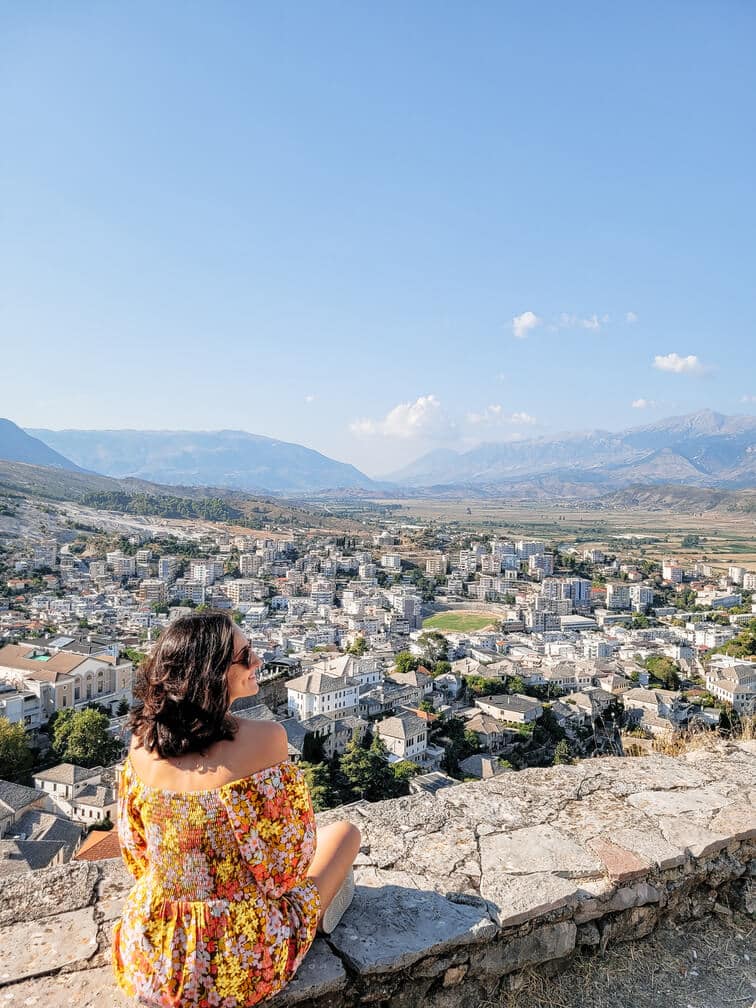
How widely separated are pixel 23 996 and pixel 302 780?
78 cm

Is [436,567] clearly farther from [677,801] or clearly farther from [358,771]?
[677,801]

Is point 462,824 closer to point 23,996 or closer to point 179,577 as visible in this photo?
point 23,996

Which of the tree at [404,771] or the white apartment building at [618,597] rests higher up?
the tree at [404,771]

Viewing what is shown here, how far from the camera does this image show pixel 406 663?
86.4 feet

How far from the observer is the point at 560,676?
85.9 ft

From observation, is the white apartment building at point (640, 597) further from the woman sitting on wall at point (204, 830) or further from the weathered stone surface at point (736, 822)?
the woman sitting on wall at point (204, 830)

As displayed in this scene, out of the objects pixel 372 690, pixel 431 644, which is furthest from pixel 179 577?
pixel 372 690

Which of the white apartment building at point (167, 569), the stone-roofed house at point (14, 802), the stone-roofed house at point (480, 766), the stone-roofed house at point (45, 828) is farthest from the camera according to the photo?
the white apartment building at point (167, 569)

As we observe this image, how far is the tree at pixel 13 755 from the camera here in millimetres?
13805

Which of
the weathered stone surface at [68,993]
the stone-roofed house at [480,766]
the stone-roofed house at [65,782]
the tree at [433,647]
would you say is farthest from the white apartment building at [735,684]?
the weathered stone surface at [68,993]

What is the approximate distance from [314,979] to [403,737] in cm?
1622

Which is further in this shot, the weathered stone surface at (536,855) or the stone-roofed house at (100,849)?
the stone-roofed house at (100,849)

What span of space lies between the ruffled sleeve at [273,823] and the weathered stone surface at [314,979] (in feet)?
0.71

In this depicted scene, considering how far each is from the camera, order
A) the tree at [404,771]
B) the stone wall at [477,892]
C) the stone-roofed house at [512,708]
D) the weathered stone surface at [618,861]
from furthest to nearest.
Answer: the stone-roofed house at [512,708]
the tree at [404,771]
the weathered stone surface at [618,861]
the stone wall at [477,892]
